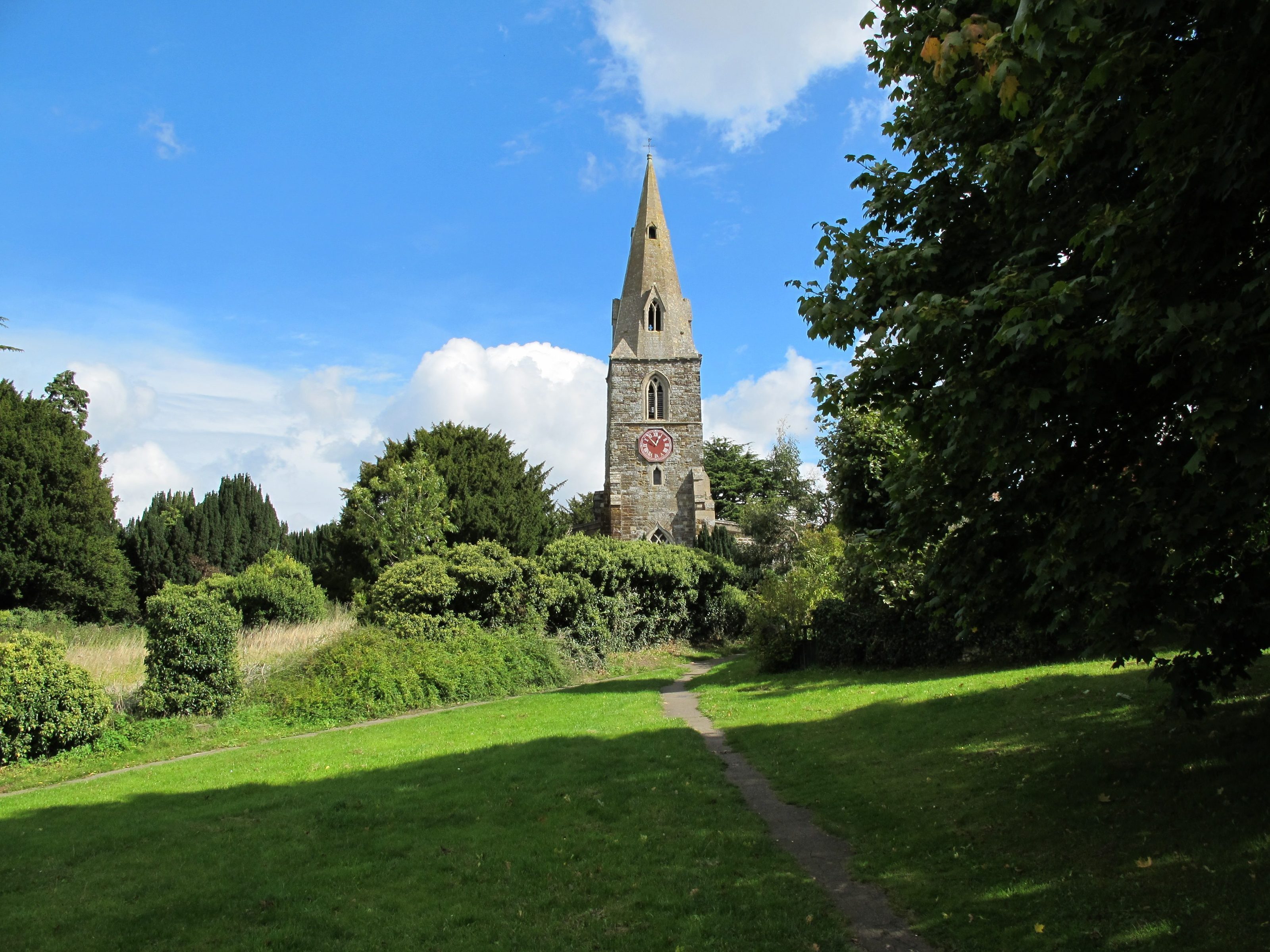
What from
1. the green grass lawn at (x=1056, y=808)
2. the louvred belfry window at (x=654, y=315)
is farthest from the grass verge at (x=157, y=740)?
the louvred belfry window at (x=654, y=315)

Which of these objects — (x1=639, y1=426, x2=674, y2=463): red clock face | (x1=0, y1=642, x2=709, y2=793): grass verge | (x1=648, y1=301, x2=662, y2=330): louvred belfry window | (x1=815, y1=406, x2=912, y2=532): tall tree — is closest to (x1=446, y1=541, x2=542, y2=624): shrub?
(x1=0, y1=642, x2=709, y2=793): grass verge

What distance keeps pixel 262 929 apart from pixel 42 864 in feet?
10.6

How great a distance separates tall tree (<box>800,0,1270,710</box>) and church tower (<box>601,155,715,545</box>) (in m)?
35.3

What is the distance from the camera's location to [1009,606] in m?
6.70

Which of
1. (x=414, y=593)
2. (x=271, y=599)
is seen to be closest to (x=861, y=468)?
(x=414, y=593)

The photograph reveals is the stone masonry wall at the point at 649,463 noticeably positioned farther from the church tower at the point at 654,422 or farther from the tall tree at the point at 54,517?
the tall tree at the point at 54,517

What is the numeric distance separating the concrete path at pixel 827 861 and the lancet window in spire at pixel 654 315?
1440 inches

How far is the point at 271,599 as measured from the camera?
28203 millimetres

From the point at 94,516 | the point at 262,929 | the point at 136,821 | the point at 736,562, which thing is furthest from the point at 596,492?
the point at 262,929

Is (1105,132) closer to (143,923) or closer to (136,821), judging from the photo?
(143,923)

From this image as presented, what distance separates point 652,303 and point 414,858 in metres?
41.6

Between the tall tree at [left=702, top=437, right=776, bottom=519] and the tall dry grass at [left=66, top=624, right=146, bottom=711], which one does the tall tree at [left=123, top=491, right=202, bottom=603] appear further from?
the tall tree at [left=702, top=437, right=776, bottom=519]

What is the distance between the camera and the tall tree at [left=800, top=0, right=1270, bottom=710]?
3.98m

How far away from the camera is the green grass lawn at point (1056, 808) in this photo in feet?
16.0
